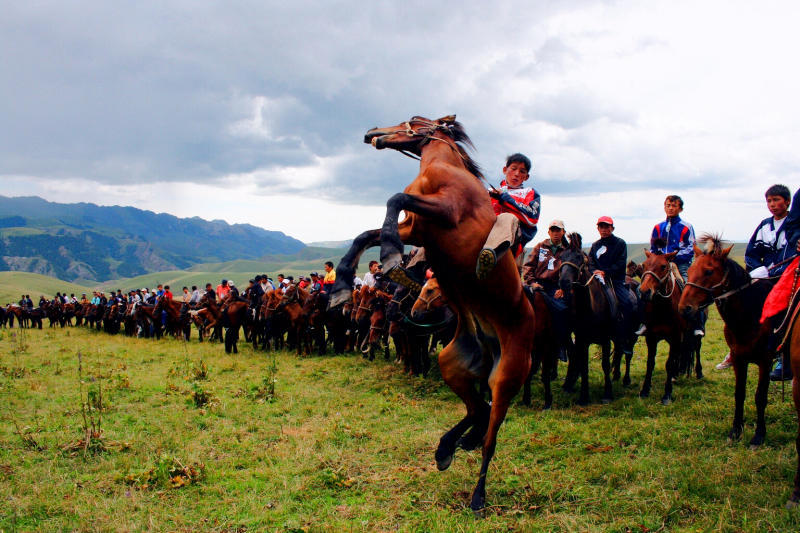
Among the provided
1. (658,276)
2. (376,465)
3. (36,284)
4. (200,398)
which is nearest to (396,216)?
(376,465)

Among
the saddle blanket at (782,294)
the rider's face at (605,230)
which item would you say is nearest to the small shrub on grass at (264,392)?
the rider's face at (605,230)

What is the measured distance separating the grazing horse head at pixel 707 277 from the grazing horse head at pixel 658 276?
6.10 feet

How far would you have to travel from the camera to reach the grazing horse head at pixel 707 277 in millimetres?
6734

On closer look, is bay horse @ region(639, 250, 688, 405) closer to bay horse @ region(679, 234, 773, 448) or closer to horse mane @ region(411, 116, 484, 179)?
bay horse @ region(679, 234, 773, 448)

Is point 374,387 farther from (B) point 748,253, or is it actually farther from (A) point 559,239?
(B) point 748,253

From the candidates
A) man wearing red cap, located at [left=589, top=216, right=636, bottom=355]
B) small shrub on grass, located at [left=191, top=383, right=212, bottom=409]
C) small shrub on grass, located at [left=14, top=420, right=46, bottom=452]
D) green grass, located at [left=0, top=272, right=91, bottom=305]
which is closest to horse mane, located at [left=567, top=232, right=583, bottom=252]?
man wearing red cap, located at [left=589, top=216, right=636, bottom=355]

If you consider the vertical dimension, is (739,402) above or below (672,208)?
below

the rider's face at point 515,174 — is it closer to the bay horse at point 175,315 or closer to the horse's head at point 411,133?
the horse's head at point 411,133

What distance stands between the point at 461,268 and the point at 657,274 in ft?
20.4

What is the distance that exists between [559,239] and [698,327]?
3413 mm

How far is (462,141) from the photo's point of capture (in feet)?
16.3

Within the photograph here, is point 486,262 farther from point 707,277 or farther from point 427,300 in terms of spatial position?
point 427,300

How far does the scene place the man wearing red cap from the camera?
31.6ft

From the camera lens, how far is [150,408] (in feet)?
31.1
